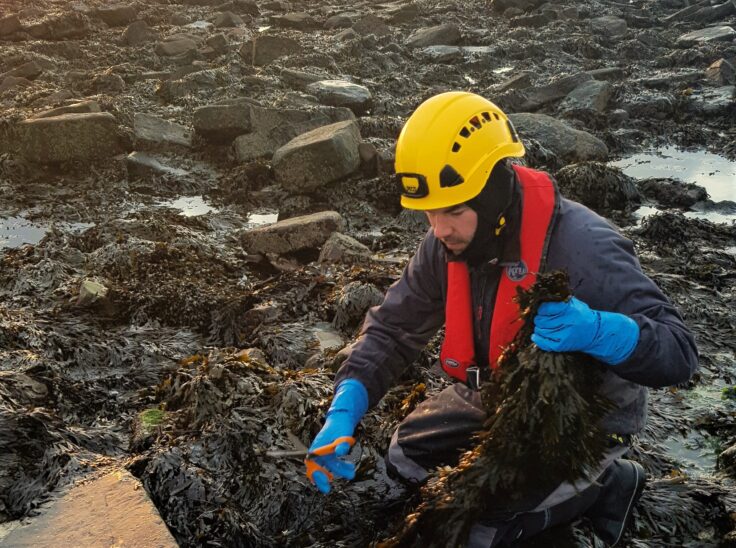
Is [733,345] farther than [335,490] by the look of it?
Yes

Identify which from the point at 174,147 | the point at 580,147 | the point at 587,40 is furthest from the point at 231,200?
the point at 587,40

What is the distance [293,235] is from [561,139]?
5.01m

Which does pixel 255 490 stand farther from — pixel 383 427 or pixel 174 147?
pixel 174 147

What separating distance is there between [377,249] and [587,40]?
13.8 metres

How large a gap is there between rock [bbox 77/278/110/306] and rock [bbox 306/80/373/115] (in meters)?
6.37

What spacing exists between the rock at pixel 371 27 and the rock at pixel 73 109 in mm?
9888

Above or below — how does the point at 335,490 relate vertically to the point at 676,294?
above

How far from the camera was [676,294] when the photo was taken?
6117mm

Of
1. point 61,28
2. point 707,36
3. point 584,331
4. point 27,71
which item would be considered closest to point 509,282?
point 584,331

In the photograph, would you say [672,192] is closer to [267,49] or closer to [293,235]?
[293,235]

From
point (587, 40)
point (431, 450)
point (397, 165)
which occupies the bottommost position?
point (587, 40)

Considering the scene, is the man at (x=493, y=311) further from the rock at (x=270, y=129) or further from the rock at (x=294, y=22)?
the rock at (x=294, y=22)

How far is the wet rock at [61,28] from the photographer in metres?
16.2

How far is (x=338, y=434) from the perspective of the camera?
313 centimetres
